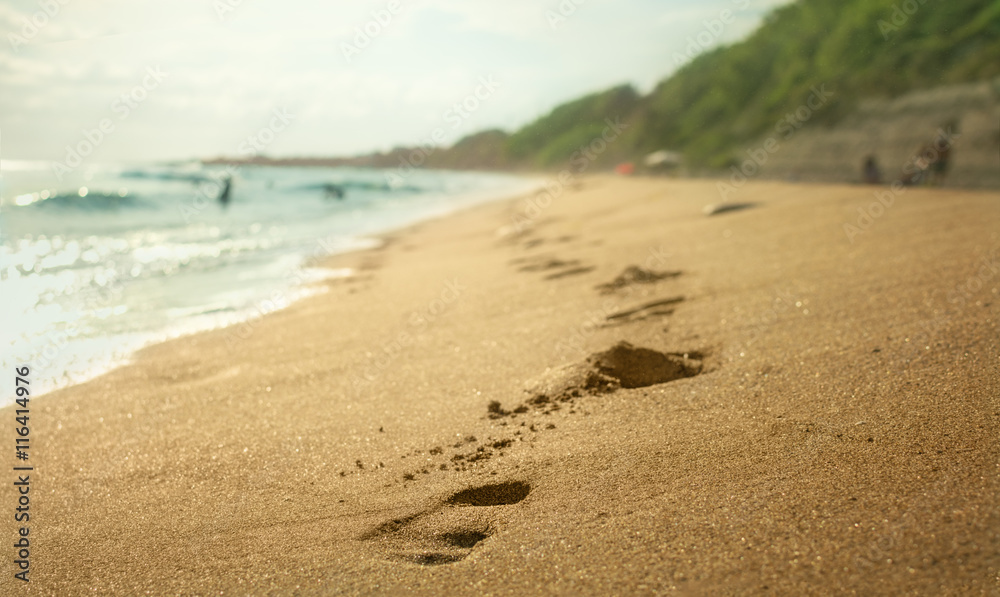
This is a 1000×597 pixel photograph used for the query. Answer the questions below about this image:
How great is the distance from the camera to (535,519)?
180cm

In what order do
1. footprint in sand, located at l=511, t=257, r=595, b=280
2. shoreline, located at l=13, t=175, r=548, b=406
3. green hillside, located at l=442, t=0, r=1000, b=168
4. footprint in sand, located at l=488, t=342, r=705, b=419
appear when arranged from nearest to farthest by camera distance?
1. footprint in sand, located at l=488, t=342, r=705, b=419
2. shoreline, located at l=13, t=175, r=548, b=406
3. footprint in sand, located at l=511, t=257, r=595, b=280
4. green hillside, located at l=442, t=0, r=1000, b=168

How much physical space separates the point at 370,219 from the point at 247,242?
533cm

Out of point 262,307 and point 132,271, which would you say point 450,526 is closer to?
point 262,307

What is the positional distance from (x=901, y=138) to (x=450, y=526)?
1947 cm

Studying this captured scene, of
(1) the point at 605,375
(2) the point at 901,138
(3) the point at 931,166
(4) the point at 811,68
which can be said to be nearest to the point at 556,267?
(1) the point at 605,375

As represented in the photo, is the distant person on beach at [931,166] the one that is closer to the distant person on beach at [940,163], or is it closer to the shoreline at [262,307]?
the distant person on beach at [940,163]

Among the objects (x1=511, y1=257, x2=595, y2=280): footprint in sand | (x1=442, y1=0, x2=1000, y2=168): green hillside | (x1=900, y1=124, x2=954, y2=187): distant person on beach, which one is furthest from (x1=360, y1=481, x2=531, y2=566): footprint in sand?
(x1=442, y1=0, x2=1000, y2=168): green hillside

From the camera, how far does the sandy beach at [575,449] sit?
61.9 inches

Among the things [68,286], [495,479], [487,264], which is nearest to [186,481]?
[495,479]

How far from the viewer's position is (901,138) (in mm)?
16688

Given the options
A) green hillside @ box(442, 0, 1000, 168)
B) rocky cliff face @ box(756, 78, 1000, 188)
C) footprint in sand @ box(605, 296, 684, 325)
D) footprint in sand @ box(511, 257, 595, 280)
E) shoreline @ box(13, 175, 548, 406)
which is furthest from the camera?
green hillside @ box(442, 0, 1000, 168)

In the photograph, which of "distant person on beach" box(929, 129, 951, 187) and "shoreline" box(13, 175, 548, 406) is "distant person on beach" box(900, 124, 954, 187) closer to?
"distant person on beach" box(929, 129, 951, 187)

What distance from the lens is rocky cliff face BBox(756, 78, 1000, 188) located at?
13.5 metres

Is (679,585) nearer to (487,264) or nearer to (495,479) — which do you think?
(495,479)
